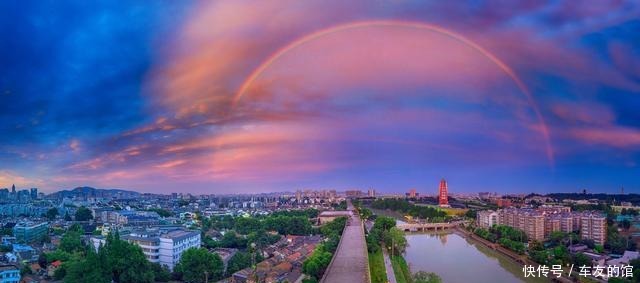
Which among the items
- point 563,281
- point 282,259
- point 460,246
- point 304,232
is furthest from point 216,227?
point 563,281

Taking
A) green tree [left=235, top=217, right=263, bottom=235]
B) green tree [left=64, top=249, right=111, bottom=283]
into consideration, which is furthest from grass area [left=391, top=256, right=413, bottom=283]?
green tree [left=64, top=249, right=111, bottom=283]

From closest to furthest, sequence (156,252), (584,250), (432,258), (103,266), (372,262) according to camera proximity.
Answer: (103,266) → (156,252) → (372,262) → (584,250) → (432,258)

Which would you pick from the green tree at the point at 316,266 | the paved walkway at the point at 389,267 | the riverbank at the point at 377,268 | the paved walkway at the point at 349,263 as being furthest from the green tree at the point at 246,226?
the green tree at the point at 316,266

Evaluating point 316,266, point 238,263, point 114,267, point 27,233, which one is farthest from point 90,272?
point 27,233

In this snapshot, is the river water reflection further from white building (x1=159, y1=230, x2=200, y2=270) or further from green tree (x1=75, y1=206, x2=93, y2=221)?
green tree (x1=75, y1=206, x2=93, y2=221)

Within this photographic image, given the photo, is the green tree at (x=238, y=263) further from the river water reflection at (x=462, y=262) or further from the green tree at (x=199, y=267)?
the river water reflection at (x=462, y=262)

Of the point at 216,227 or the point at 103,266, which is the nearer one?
the point at 103,266

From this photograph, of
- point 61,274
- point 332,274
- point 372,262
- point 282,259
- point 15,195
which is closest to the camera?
point 61,274

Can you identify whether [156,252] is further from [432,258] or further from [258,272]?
[432,258]
